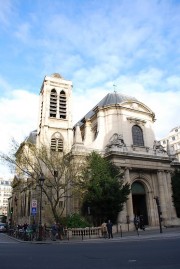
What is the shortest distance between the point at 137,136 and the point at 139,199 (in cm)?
801

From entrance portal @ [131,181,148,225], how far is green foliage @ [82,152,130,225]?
17.4ft

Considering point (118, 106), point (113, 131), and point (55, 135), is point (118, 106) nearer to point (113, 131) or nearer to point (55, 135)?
point (113, 131)

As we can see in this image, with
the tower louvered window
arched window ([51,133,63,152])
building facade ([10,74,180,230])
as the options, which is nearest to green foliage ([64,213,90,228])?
building facade ([10,74,180,230])

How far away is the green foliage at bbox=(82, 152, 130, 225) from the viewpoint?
81.0 ft

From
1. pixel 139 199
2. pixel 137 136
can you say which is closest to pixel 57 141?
pixel 137 136

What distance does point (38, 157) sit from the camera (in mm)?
23406

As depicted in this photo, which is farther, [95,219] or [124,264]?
Answer: [95,219]

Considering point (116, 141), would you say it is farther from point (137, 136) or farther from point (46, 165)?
point (46, 165)

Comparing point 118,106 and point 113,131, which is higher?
point 118,106

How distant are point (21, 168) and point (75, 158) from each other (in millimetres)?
6553

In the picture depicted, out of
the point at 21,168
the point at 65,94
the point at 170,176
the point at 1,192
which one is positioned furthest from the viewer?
the point at 1,192

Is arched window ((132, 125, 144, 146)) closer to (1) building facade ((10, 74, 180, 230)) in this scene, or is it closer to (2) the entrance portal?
(1) building facade ((10, 74, 180, 230))

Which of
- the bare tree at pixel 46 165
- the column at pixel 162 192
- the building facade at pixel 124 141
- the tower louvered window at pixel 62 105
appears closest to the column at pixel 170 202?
the building facade at pixel 124 141

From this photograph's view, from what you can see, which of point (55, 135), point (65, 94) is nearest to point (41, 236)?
point (55, 135)
